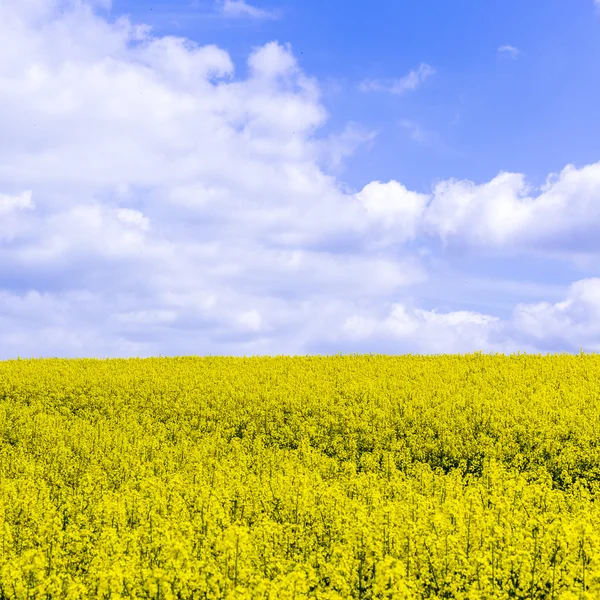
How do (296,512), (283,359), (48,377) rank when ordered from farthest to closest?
(283,359), (48,377), (296,512)

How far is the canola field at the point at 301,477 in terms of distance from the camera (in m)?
7.20

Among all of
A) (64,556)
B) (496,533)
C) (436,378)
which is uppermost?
(436,378)

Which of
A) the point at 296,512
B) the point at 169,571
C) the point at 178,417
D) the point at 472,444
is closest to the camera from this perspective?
the point at 169,571

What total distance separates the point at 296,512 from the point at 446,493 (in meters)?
3.52

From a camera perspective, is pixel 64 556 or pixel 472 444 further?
pixel 472 444

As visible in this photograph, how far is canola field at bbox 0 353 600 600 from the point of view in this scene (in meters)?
7.20

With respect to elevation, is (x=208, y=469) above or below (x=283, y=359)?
below

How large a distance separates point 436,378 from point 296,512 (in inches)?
517

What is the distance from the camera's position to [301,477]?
12.1m

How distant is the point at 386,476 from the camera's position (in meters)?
14.4

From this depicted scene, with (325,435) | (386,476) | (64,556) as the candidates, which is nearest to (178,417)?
(325,435)

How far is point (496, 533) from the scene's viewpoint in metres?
8.27

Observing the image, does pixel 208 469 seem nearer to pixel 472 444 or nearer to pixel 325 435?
pixel 325 435

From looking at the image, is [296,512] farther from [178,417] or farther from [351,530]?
[178,417]
